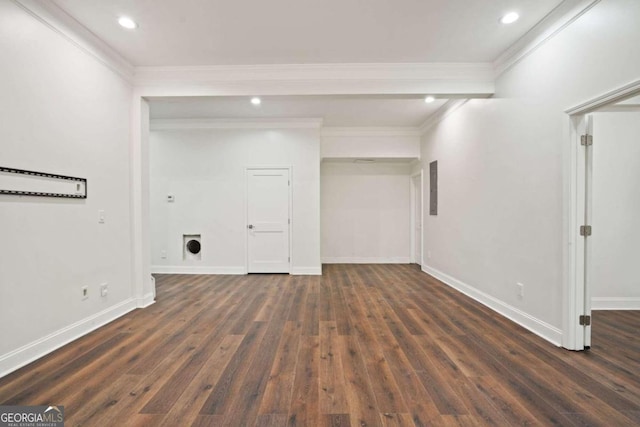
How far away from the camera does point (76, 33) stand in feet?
8.54

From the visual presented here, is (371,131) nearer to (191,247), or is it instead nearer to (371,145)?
(371,145)

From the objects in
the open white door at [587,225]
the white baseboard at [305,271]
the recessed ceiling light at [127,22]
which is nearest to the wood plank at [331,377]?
the open white door at [587,225]

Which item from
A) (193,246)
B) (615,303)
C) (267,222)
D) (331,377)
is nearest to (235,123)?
(267,222)

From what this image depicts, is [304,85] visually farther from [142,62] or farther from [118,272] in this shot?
[118,272]

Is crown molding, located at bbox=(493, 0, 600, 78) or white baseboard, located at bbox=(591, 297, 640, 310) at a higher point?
crown molding, located at bbox=(493, 0, 600, 78)

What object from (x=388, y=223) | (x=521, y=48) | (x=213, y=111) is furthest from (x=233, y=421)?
(x=388, y=223)

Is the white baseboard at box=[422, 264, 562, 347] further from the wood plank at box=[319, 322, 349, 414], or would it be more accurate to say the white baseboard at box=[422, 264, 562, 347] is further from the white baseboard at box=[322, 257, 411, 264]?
the white baseboard at box=[322, 257, 411, 264]

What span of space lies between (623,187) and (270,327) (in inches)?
173

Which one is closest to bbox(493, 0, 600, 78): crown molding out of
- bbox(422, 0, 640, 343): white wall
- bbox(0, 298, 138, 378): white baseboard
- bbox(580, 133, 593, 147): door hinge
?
bbox(422, 0, 640, 343): white wall

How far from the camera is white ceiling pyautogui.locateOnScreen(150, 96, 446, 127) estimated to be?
440 cm

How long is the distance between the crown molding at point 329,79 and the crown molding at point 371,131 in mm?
2499

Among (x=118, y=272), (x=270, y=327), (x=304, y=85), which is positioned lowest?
(x=270, y=327)

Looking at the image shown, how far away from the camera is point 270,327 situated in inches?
113

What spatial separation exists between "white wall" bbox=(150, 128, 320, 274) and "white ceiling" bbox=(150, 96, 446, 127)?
39cm
